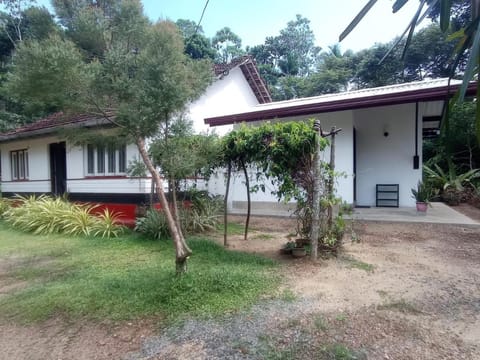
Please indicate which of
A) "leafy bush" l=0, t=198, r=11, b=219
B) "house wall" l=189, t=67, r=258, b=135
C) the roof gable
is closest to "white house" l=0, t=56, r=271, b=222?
"house wall" l=189, t=67, r=258, b=135

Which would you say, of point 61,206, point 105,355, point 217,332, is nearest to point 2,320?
point 105,355

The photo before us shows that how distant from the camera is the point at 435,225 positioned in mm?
7379

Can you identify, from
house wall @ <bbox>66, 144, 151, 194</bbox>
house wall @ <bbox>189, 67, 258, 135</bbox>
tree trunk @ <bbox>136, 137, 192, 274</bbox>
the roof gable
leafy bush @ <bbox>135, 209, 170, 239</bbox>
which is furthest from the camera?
house wall @ <bbox>189, 67, 258, 135</bbox>

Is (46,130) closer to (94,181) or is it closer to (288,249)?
(94,181)

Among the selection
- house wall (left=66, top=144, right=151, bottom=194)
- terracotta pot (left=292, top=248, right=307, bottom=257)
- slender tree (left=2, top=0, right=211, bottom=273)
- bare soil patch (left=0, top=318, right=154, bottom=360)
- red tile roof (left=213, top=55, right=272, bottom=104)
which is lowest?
bare soil patch (left=0, top=318, right=154, bottom=360)

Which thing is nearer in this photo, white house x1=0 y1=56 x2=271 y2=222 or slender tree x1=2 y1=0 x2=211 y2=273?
slender tree x1=2 y1=0 x2=211 y2=273

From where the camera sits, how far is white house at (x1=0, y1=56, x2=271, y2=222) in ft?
31.2

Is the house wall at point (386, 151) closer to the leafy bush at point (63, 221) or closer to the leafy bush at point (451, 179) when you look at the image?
the leafy bush at point (451, 179)

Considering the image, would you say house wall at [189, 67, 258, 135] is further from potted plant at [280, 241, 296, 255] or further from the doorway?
potted plant at [280, 241, 296, 255]

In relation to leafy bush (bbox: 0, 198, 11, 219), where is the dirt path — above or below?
below

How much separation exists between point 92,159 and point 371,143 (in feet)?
29.5

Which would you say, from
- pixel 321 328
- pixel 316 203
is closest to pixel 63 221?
pixel 316 203

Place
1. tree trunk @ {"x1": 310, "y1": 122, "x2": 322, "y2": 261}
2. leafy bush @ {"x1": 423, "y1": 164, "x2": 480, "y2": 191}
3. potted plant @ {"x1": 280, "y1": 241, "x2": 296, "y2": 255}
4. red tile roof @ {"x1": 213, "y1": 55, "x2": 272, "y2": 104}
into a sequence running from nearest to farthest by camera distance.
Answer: tree trunk @ {"x1": 310, "y1": 122, "x2": 322, "y2": 261}, potted plant @ {"x1": 280, "y1": 241, "x2": 296, "y2": 255}, leafy bush @ {"x1": 423, "y1": 164, "x2": 480, "y2": 191}, red tile roof @ {"x1": 213, "y1": 55, "x2": 272, "y2": 104}

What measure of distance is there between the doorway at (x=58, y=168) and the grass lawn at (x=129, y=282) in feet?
19.4
